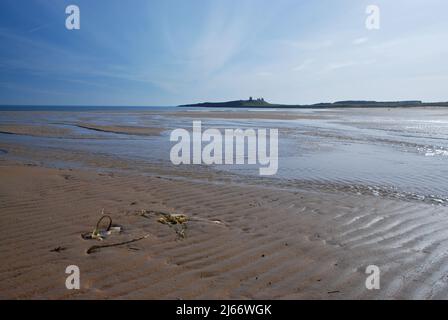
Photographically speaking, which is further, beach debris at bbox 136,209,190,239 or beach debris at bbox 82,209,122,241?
beach debris at bbox 136,209,190,239

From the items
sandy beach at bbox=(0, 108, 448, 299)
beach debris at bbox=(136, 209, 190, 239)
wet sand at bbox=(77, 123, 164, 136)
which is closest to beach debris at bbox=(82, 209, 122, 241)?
sandy beach at bbox=(0, 108, 448, 299)

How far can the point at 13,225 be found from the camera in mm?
5215

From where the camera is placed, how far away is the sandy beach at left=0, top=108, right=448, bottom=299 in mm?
3623

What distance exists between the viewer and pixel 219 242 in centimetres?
479

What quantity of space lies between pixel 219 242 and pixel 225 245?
122 millimetres

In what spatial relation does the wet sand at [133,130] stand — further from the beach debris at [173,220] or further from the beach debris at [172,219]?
the beach debris at [172,219]

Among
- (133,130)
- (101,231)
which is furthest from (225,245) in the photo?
(133,130)

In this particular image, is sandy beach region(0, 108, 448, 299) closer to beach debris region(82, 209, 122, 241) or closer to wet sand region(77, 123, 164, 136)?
beach debris region(82, 209, 122, 241)

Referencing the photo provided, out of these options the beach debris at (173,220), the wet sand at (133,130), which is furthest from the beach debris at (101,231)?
the wet sand at (133,130)

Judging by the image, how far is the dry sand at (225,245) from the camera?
3.62m

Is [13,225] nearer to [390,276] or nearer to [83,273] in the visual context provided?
[83,273]

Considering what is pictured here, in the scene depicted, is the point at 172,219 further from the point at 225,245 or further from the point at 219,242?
the point at 225,245

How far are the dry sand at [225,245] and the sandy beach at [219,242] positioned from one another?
0.05 ft

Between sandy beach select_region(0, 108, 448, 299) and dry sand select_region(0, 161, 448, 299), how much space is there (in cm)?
2
